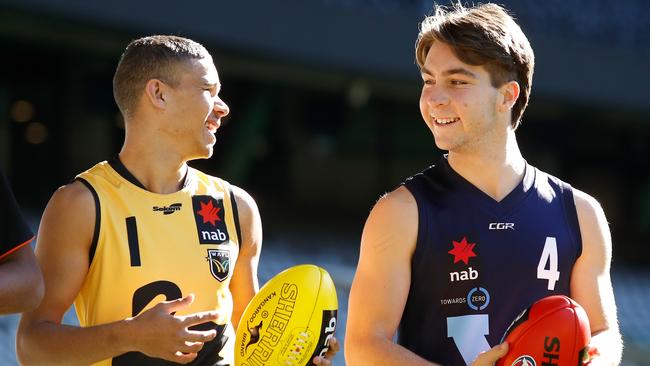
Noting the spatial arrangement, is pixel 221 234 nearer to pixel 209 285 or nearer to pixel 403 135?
pixel 209 285

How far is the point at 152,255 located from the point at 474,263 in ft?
2.71

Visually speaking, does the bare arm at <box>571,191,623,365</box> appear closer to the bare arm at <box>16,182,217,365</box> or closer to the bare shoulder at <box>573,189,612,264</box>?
the bare shoulder at <box>573,189,612,264</box>

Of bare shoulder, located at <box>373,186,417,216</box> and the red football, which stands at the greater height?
bare shoulder, located at <box>373,186,417,216</box>

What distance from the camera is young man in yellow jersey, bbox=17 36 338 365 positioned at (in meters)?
2.38

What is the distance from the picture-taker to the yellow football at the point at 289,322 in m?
2.51

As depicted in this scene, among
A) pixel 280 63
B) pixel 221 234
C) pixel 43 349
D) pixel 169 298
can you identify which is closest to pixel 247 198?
pixel 221 234

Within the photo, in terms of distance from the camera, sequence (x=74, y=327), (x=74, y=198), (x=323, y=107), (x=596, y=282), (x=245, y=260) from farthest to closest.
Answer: (x=323, y=107) < (x=245, y=260) < (x=596, y=282) < (x=74, y=198) < (x=74, y=327)

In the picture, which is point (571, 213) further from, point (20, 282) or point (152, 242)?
point (20, 282)

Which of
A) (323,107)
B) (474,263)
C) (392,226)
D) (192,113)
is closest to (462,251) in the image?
(474,263)

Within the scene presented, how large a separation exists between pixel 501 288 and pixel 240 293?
28.5 inches

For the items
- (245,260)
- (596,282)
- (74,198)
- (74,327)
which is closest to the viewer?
(74,327)

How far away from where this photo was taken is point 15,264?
2262 millimetres

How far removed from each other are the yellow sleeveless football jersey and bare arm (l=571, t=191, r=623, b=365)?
3.04 feet

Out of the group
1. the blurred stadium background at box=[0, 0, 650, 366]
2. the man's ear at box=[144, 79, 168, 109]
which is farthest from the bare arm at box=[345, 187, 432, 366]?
the blurred stadium background at box=[0, 0, 650, 366]
